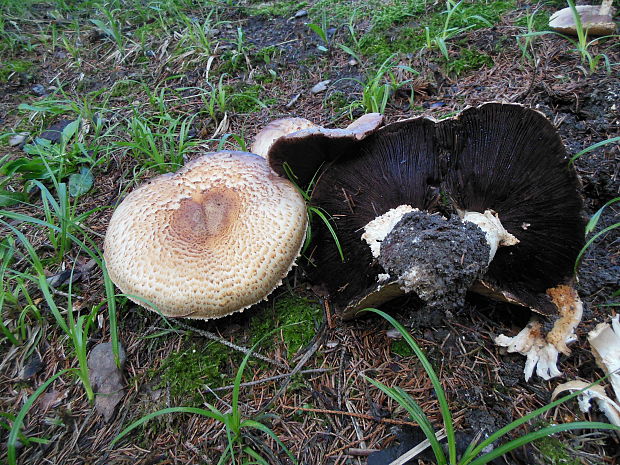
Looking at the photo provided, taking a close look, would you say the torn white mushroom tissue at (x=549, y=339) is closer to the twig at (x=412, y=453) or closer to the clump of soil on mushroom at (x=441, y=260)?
the clump of soil on mushroom at (x=441, y=260)

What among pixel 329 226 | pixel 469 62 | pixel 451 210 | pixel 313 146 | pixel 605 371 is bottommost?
pixel 605 371

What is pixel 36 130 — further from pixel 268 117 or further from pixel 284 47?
pixel 284 47

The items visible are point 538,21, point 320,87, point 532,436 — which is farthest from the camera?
point 320,87

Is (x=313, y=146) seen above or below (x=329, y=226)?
above

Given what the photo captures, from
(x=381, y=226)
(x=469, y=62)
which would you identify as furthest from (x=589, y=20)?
(x=381, y=226)

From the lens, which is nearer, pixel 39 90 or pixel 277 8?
pixel 39 90

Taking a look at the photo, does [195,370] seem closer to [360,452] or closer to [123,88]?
[360,452]

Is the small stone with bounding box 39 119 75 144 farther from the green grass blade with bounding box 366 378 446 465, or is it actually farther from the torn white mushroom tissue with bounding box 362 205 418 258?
the green grass blade with bounding box 366 378 446 465
